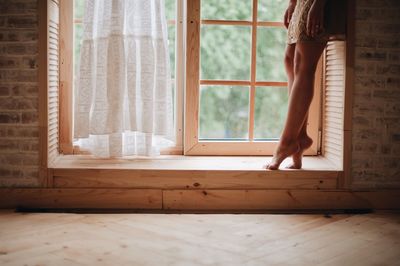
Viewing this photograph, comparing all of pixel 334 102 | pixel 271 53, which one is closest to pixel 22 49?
pixel 271 53

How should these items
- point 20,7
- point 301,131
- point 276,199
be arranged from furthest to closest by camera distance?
point 301,131
point 276,199
point 20,7

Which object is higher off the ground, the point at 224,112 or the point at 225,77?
the point at 225,77

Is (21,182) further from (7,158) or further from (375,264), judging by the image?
(375,264)

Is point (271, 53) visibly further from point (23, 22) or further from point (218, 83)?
point (23, 22)

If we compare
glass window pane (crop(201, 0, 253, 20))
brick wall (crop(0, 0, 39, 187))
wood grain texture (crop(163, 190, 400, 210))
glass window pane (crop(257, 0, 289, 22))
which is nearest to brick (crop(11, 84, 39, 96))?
brick wall (crop(0, 0, 39, 187))

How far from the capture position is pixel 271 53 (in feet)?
12.0

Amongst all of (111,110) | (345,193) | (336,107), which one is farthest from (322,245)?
(111,110)

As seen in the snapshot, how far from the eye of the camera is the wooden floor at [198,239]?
246 cm

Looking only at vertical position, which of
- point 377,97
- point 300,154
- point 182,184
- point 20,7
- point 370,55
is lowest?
point 182,184

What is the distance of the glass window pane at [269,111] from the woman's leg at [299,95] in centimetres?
41

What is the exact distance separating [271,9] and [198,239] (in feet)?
5.29

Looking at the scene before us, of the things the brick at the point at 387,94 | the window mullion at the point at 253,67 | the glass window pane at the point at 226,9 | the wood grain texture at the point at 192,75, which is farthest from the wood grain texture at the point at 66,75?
the brick at the point at 387,94

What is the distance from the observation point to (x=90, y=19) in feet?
11.0

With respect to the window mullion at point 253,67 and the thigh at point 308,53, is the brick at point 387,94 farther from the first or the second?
the window mullion at point 253,67
